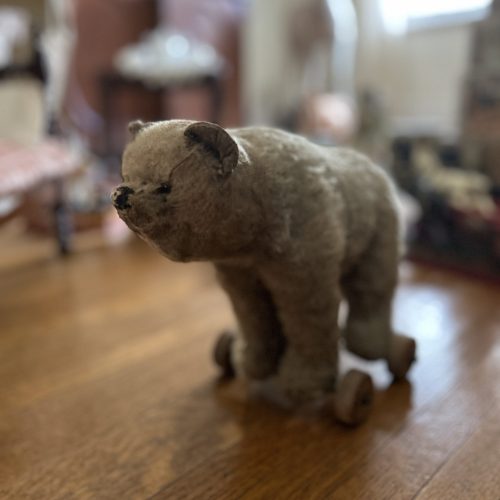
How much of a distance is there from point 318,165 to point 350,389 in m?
0.36

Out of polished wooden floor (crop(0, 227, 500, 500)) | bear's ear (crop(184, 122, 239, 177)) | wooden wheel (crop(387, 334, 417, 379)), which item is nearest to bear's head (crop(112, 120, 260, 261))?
bear's ear (crop(184, 122, 239, 177))

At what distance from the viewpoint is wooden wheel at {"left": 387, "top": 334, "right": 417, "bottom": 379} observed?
0.99m

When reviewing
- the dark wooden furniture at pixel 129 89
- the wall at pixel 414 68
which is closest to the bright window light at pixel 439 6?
the wall at pixel 414 68

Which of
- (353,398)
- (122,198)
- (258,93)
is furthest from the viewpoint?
Result: (258,93)

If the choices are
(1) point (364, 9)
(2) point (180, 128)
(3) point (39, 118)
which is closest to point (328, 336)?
(2) point (180, 128)

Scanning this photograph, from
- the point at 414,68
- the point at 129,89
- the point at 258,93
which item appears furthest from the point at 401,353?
the point at 258,93

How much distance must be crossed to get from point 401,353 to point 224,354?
0.33 metres

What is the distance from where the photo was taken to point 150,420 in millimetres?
920

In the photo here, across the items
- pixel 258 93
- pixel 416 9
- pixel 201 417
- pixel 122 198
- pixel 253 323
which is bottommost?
pixel 201 417

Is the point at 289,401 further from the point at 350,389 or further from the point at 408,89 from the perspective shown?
the point at 408,89

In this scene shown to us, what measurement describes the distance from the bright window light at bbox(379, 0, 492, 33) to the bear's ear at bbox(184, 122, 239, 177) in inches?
127

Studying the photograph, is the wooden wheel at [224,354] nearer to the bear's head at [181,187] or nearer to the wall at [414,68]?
the bear's head at [181,187]

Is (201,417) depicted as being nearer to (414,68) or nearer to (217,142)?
(217,142)

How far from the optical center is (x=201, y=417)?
0.93m
